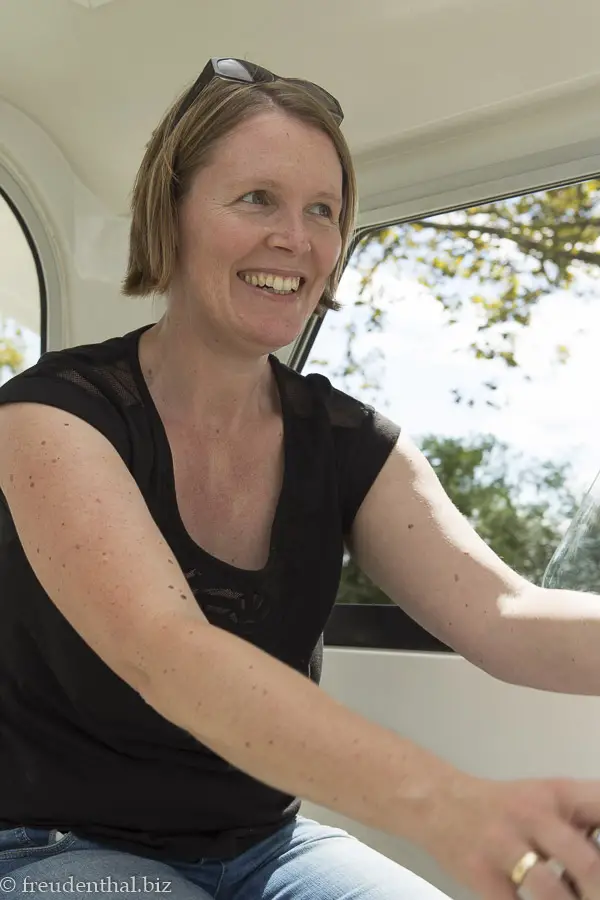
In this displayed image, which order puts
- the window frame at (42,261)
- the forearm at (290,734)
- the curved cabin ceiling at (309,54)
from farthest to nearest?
the window frame at (42,261) → the curved cabin ceiling at (309,54) → the forearm at (290,734)

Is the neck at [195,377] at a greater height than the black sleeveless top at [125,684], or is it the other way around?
the neck at [195,377]

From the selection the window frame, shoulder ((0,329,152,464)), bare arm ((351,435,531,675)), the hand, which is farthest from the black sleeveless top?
the window frame

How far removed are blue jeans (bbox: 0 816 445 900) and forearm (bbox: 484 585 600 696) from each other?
11.9 inches

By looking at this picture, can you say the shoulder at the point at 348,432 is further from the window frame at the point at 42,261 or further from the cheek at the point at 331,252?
the window frame at the point at 42,261

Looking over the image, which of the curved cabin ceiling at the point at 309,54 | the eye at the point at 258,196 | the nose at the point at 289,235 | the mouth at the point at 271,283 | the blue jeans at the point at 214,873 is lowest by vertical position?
the blue jeans at the point at 214,873

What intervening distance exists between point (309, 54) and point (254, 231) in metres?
0.67

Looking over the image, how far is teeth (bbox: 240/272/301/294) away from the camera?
1.47 metres

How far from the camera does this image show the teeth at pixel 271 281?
1.47 metres

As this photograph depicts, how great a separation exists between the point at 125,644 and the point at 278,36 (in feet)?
4.45

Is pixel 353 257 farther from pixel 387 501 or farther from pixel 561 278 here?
pixel 387 501

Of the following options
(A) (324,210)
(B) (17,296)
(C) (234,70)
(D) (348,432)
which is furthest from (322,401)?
(B) (17,296)

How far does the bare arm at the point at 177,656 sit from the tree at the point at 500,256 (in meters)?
1.25

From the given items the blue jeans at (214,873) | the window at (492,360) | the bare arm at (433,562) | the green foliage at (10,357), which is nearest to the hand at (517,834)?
the blue jeans at (214,873)

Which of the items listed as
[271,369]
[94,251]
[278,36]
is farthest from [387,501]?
[94,251]
